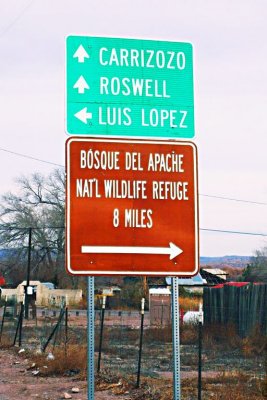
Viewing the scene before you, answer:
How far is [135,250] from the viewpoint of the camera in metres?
5.41

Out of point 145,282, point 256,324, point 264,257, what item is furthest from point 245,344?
point 264,257

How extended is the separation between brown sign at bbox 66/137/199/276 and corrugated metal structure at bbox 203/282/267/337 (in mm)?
19393

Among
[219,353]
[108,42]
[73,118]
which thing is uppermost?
[108,42]

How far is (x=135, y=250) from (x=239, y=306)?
2207 cm

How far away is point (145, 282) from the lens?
61594 mm

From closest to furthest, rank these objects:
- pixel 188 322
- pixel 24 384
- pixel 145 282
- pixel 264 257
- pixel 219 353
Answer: pixel 24 384 → pixel 219 353 → pixel 188 322 → pixel 145 282 → pixel 264 257

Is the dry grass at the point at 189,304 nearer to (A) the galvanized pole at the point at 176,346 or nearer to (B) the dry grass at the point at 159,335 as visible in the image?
(B) the dry grass at the point at 159,335

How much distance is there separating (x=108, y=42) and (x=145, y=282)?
56519 mm

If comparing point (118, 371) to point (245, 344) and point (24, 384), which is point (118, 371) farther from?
point (245, 344)

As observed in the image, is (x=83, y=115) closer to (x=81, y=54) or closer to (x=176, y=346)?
(x=81, y=54)

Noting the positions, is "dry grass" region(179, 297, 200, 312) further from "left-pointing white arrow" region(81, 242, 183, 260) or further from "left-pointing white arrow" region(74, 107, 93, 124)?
"left-pointing white arrow" region(74, 107, 93, 124)

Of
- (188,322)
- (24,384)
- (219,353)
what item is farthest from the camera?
(188,322)

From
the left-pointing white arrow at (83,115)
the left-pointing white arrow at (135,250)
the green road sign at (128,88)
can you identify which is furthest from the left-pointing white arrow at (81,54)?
the left-pointing white arrow at (135,250)

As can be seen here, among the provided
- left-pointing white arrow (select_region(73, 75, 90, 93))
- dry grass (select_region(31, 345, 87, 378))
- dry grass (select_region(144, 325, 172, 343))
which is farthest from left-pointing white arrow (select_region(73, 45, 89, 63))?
dry grass (select_region(144, 325, 172, 343))
